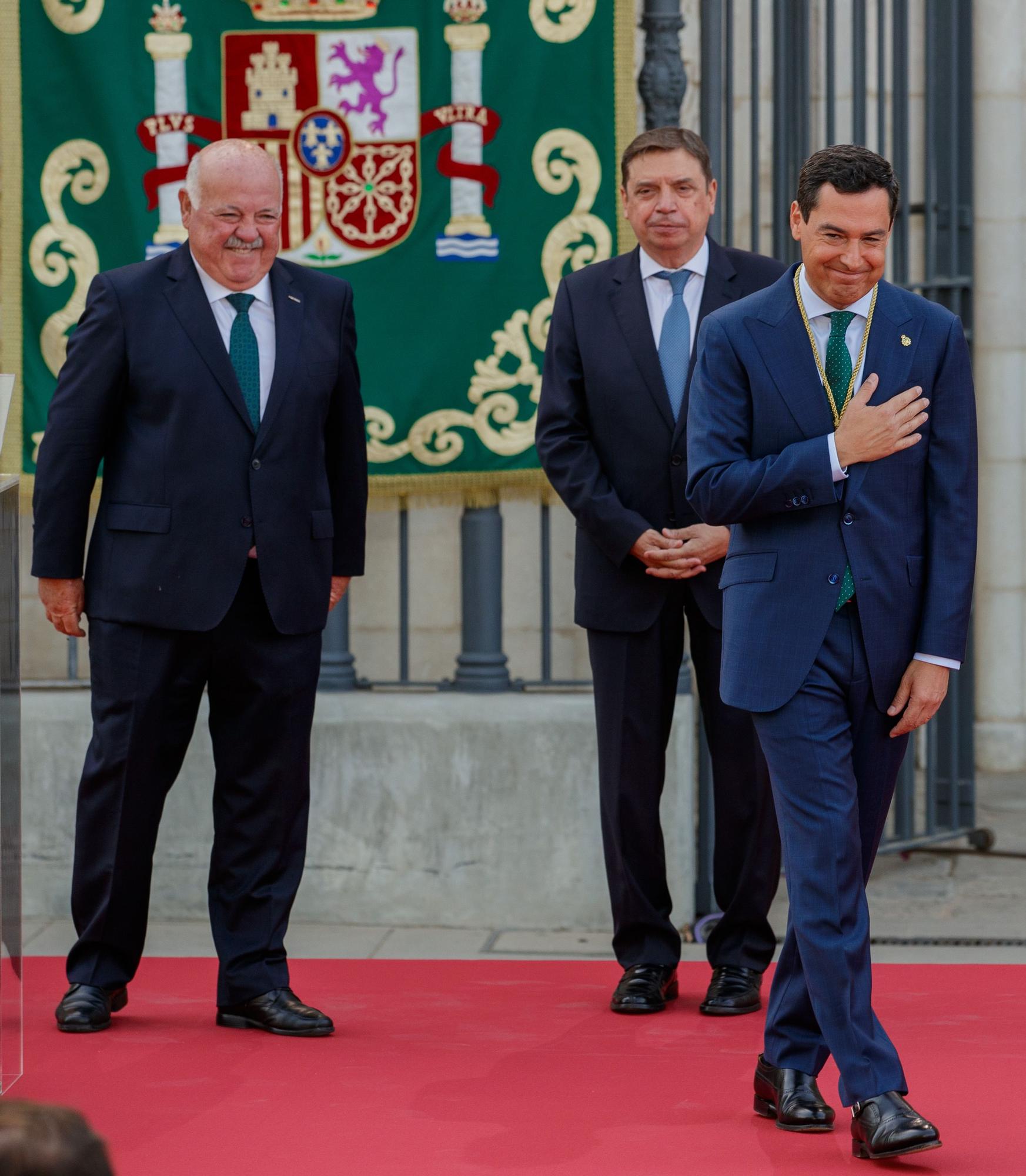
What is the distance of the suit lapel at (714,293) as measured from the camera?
13.2 ft

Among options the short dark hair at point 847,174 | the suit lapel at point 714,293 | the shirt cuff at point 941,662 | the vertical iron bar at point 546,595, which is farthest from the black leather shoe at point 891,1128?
the vertical iron bar at point 546,595

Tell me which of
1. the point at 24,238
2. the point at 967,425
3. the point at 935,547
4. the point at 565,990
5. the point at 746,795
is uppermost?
the point at 24,238

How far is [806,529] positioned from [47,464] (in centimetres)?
167

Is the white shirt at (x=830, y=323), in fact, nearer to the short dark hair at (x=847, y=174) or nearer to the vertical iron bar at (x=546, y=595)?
the short dark hair at (x=847, y=174)

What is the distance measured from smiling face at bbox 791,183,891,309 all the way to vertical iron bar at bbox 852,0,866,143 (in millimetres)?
2293

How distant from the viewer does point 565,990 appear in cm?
425

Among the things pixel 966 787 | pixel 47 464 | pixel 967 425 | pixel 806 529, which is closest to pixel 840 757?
pixel 806 529

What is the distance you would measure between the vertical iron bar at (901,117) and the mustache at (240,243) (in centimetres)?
220

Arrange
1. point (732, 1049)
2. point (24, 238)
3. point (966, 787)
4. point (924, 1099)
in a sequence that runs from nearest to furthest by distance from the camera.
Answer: point (924, 1099), point (732, 1049), point (24, 238), point (966, 787)

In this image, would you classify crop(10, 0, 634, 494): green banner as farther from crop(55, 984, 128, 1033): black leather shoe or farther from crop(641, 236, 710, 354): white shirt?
crop(55, 984, 128, 1033): black leather shoe

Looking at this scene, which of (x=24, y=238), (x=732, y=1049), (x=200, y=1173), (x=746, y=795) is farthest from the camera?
(x=24, y=238)

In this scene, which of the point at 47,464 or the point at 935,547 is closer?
the point at 935,547

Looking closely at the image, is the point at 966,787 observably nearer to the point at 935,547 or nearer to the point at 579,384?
the point at 579,384

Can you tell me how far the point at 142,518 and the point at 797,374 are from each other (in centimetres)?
146
